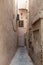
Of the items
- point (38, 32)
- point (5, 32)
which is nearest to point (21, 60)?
point (38, 32)

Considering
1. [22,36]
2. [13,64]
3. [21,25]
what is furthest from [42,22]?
[21,25]

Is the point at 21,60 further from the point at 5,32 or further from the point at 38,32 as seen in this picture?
the point at 5,32

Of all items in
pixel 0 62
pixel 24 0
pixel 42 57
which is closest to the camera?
pixel 0 62

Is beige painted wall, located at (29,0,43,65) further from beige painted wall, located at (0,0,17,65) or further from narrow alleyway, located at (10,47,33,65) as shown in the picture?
beige painted wall, located at (0,0,17,65)

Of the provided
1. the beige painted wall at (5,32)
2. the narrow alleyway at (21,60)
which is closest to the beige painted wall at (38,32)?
the narrow alleyway at (21,60)

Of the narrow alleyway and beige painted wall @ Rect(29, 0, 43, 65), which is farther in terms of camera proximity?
the narrow alleyway

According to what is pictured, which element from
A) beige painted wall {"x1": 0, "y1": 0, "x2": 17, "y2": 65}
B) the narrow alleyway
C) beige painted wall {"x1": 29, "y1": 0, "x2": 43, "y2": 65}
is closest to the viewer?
beige painted wall {"x1": 0, "y1": 0, "x2": 17, "y2": 65}

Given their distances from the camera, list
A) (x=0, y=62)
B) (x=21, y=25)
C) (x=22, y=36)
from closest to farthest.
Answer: (x=0, y=62) → (x=22, y=36) → (x=21, y=25)

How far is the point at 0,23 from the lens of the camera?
12.1 feet

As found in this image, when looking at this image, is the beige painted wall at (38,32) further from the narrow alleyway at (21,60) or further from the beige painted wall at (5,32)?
the beige painted wall at (5,32)

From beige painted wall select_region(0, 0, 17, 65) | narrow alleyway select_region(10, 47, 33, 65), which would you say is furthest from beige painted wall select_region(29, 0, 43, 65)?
beige painted wall select_region(0, 0, 17, 65)

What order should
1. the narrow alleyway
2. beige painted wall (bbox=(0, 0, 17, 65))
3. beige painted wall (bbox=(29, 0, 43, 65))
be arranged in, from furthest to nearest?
1. the narrow alleyway
2. beige painted wall (bbox=(29, 0, 43, 65))
3. beige painted wall (bbox=(0, 0, 17, 65))

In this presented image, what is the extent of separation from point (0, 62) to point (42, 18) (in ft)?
5.77

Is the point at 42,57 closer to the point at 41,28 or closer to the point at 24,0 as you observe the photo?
the point at 41,28
